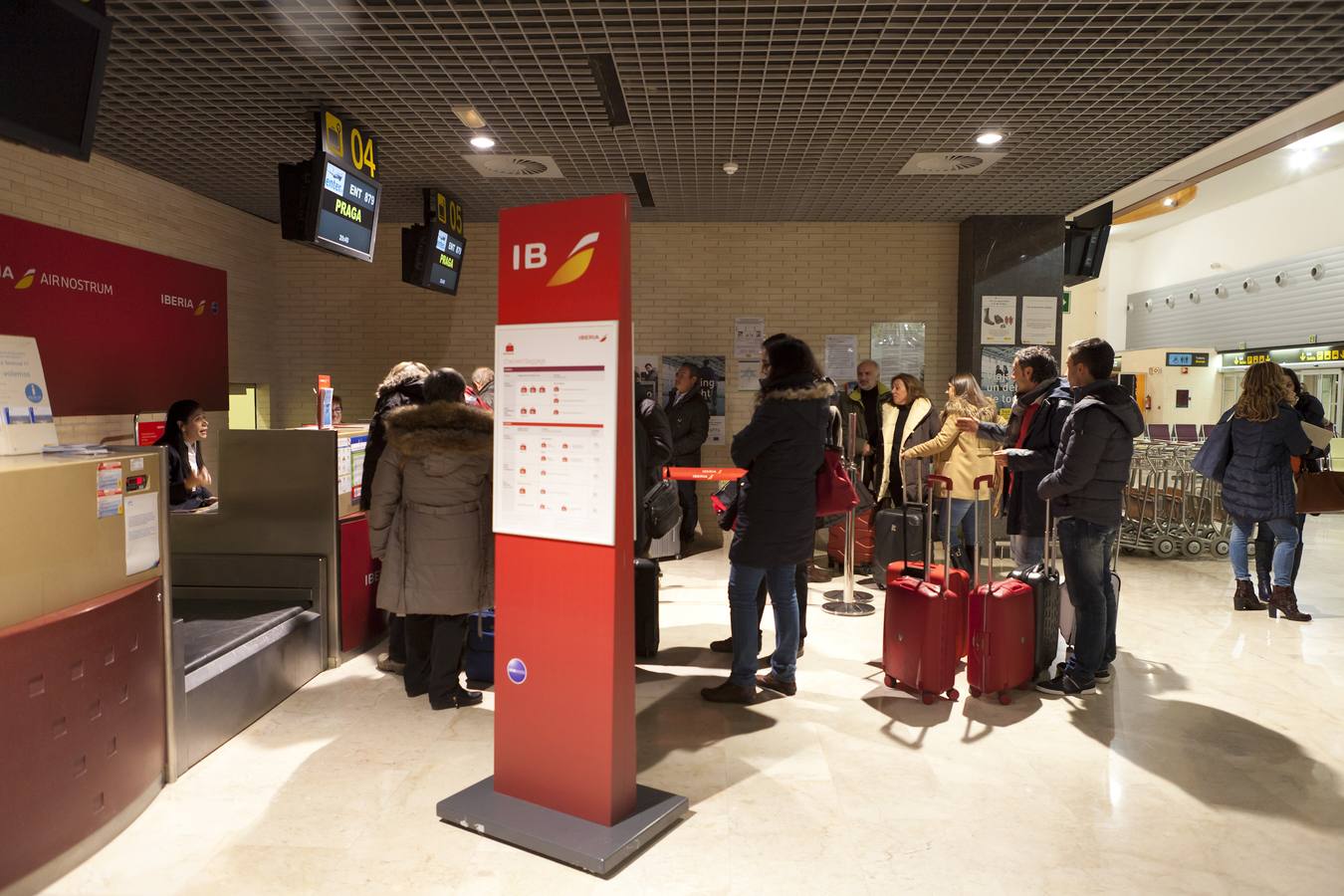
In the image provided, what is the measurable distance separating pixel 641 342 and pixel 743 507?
16.1 feet

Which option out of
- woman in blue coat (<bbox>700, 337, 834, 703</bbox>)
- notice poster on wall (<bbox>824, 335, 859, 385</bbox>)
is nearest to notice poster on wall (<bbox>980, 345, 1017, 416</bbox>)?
notice poster on wall (<bbox>824, 335, 859, 385</bbox>)

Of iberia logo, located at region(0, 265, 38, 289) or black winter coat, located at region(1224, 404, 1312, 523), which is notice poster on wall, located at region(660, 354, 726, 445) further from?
iberia logo, located at region(0, 265, 38, 289)

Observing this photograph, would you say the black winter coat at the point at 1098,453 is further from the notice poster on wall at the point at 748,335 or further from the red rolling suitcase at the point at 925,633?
the notice poster on wall at the point at 748,335

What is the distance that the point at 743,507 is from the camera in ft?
12.5

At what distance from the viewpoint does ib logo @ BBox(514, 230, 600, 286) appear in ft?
8.31

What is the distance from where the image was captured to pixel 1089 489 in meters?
3.79

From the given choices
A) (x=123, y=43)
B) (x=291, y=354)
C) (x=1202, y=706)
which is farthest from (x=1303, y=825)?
(x=291, y=354)

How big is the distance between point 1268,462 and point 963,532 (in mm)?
1966

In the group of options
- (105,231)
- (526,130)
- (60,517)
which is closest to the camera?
(60,517)

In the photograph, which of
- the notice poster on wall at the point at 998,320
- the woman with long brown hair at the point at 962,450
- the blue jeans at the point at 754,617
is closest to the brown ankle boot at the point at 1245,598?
the woman with long brown hair at the point at 962,450

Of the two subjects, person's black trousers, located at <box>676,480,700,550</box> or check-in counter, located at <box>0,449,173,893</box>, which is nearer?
check-in counter, located at <box>0,449,173,893</box>

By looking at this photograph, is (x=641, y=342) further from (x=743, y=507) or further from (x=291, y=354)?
(x=743, y=507)

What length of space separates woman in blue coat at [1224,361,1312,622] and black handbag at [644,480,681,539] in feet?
12.8

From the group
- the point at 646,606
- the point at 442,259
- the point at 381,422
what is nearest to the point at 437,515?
the point at 381,422
